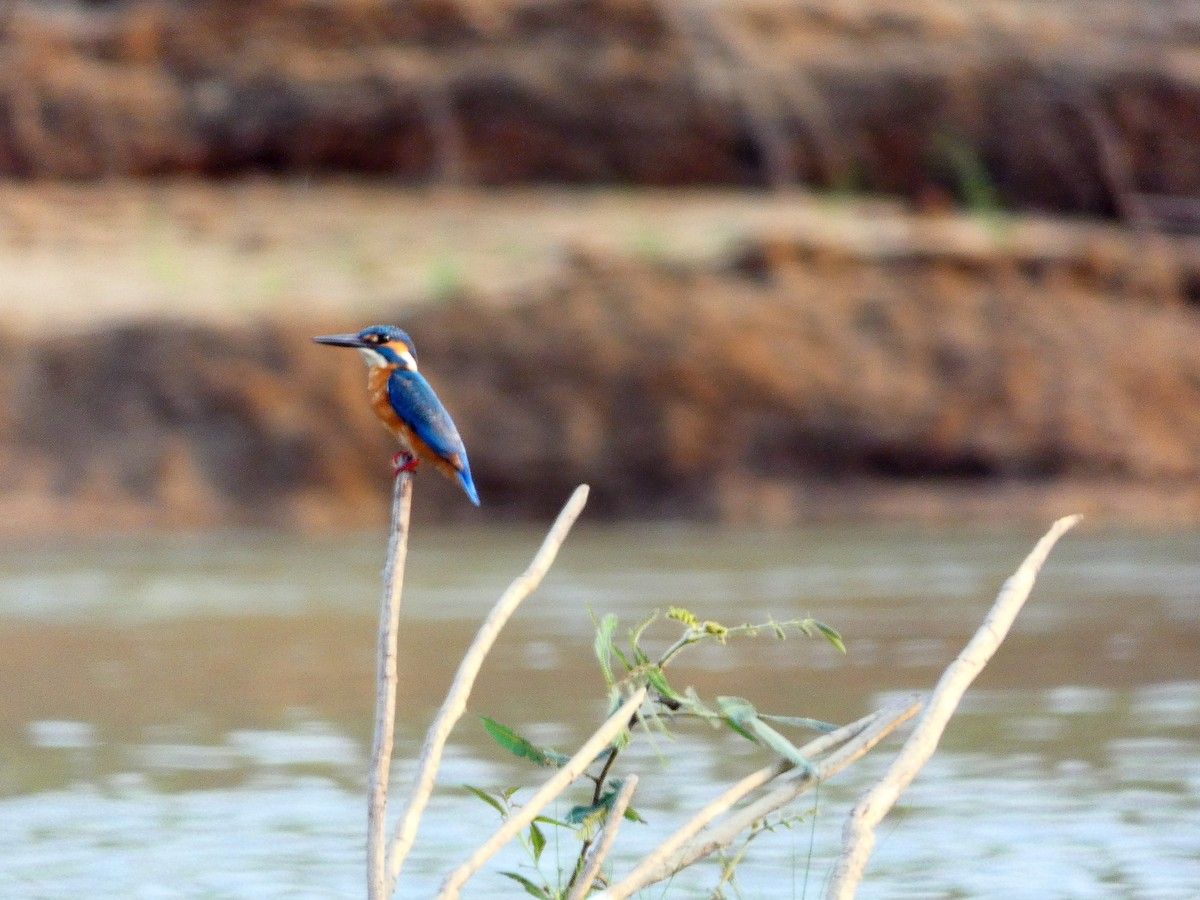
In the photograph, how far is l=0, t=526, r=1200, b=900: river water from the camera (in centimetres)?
492

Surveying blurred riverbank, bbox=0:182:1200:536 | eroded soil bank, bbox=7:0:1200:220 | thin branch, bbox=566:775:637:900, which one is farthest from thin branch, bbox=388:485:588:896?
eroded soil bank, bbox=7:0:1200:220

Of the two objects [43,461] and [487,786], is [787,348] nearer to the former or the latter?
[43,461]

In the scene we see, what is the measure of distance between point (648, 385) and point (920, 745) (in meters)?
10.3

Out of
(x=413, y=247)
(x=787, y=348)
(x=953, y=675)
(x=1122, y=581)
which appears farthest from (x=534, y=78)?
(x=953, y=675)

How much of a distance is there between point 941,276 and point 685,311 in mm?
1858

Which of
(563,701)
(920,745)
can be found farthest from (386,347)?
(563,701)

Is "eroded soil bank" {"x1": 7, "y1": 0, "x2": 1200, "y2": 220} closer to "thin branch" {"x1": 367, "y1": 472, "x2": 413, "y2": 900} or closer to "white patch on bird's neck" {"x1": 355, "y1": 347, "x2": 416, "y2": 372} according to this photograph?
Result: "white patch on bird's neck" {"x1": 355, "y1": 347, "x2": 416, "y2": 372}

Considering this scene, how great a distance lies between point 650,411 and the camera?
13.6 m

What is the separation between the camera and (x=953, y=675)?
340 centimetres

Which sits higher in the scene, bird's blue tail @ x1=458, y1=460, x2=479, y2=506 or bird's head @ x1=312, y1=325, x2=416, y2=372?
bird's head @ x1=312, y1=325, x2=416, y2=372

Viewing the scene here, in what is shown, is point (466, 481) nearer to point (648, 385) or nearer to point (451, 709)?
point (451, 709)

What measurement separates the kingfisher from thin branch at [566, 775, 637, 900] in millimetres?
640

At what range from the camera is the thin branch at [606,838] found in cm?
344

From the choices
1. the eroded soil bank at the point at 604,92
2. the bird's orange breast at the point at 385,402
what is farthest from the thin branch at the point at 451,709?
the eroded soil bank at the point at 604,92
